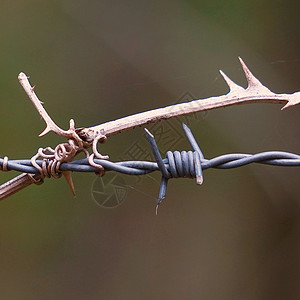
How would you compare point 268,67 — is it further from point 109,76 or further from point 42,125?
point 42,125

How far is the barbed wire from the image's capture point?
0.66 meters

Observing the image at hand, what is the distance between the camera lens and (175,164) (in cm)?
67

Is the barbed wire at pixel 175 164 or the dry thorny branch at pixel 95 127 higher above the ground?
the dry thorny branch at pixel 95 127

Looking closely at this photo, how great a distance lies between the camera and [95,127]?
2.53ft

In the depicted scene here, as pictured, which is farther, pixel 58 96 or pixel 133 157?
pixel 58 96

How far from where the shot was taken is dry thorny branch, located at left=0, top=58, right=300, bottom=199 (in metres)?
0.72

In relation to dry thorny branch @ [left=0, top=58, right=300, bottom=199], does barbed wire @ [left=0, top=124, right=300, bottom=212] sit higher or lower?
lower

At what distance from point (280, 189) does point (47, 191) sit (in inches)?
30.8

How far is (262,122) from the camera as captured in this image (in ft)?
5.49

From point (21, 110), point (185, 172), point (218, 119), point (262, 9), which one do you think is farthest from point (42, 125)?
point (185, 172)

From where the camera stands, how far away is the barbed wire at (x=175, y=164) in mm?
661

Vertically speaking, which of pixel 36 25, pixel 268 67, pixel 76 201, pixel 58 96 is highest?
pixel 36 25

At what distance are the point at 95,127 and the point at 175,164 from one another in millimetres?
162

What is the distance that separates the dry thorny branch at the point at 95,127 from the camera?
72 cm
